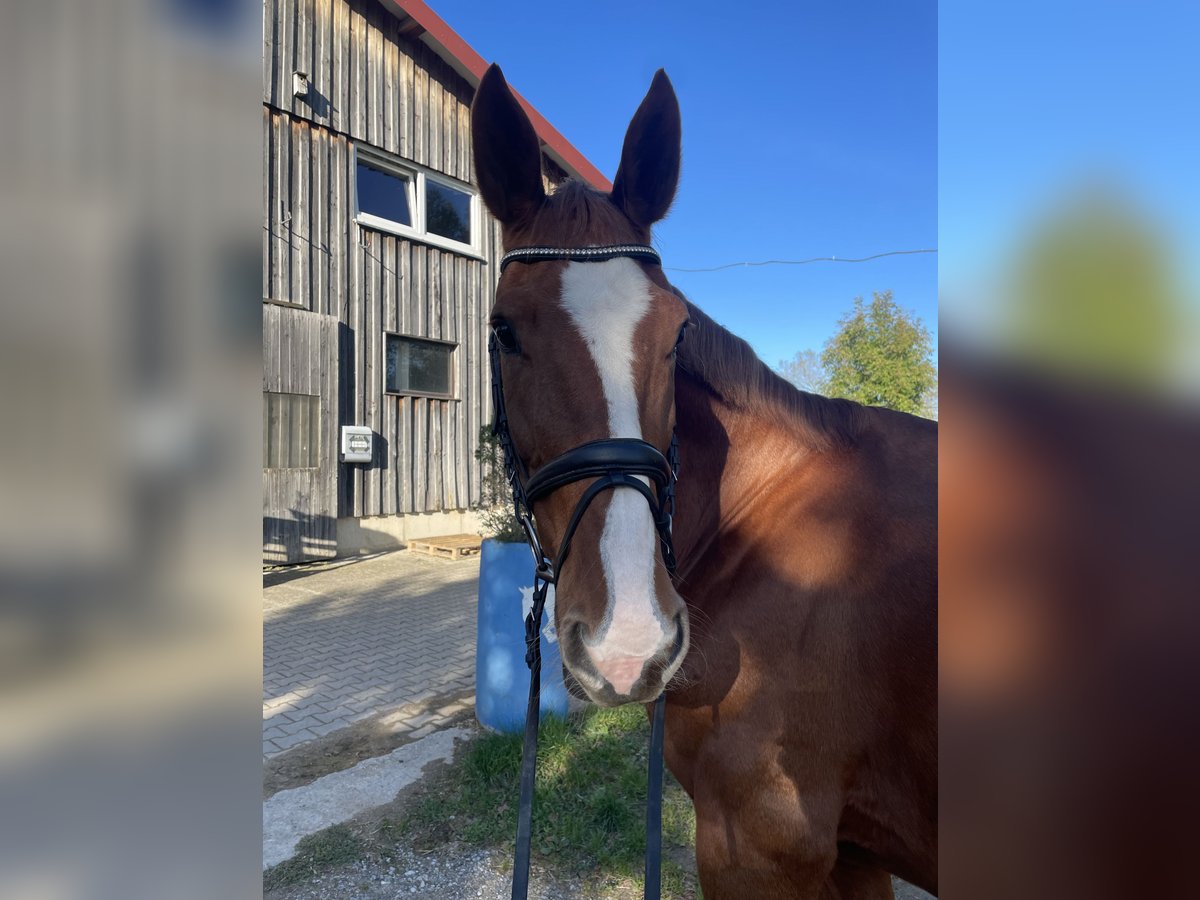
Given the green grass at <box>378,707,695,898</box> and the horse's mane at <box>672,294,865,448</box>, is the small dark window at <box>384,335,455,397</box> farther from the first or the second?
the horse's mane at <box>672,294,865,448</box>

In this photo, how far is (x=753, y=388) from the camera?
2004mm

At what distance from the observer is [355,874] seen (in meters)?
2.70

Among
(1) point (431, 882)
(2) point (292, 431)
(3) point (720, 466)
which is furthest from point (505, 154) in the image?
(2) point (292, 431)

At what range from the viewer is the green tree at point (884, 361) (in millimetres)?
9211

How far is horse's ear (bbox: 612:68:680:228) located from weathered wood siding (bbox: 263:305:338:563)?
7107mm

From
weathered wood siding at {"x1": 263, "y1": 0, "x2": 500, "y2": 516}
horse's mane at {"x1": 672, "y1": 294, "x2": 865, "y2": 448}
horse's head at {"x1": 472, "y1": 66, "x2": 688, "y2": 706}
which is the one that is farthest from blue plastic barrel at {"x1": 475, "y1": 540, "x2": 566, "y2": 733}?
weathered wood siding at {"x1": 263, "y1": 0, "x2": 500, "y2": 516}

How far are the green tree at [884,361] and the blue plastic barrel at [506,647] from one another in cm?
625

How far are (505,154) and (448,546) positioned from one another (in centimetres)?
834
